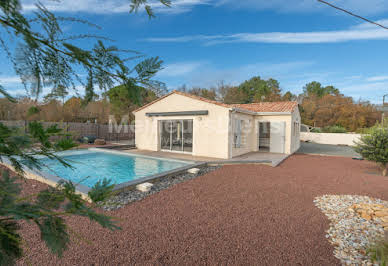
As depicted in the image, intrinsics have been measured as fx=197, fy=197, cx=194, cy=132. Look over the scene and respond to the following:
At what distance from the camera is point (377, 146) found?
8.99 meters

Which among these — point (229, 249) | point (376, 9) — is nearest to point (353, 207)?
point (229, 249)

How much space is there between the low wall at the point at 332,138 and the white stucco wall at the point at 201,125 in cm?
2029

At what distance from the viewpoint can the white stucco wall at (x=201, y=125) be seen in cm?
1198

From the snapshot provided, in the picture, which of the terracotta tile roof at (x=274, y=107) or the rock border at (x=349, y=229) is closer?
the rock border at (x=349, y=229)

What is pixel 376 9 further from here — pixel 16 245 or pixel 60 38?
pixel 16 245

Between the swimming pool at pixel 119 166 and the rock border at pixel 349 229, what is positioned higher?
the rock border at pixel 349 229

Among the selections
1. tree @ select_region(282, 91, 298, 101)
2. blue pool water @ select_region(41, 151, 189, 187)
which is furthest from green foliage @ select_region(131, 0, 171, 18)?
tree @ select_region(282, 91, 298, 101)

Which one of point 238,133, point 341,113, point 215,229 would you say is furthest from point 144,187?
point 341,113

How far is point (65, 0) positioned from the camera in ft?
4.19

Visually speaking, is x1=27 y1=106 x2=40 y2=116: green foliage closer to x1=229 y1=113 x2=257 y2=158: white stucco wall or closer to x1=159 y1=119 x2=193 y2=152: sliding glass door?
x1=229 y1=113 x2=257 y2=158: white stucco wall

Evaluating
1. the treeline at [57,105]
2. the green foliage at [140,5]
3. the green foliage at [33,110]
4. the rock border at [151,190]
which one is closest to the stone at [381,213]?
the rock border at [151,190]

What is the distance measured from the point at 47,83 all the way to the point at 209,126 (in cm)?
1142

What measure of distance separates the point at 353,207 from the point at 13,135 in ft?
22.4

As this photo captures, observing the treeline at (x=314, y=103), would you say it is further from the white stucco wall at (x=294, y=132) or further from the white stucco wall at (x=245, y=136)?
the white stucco wall at (x=245, y=136)
